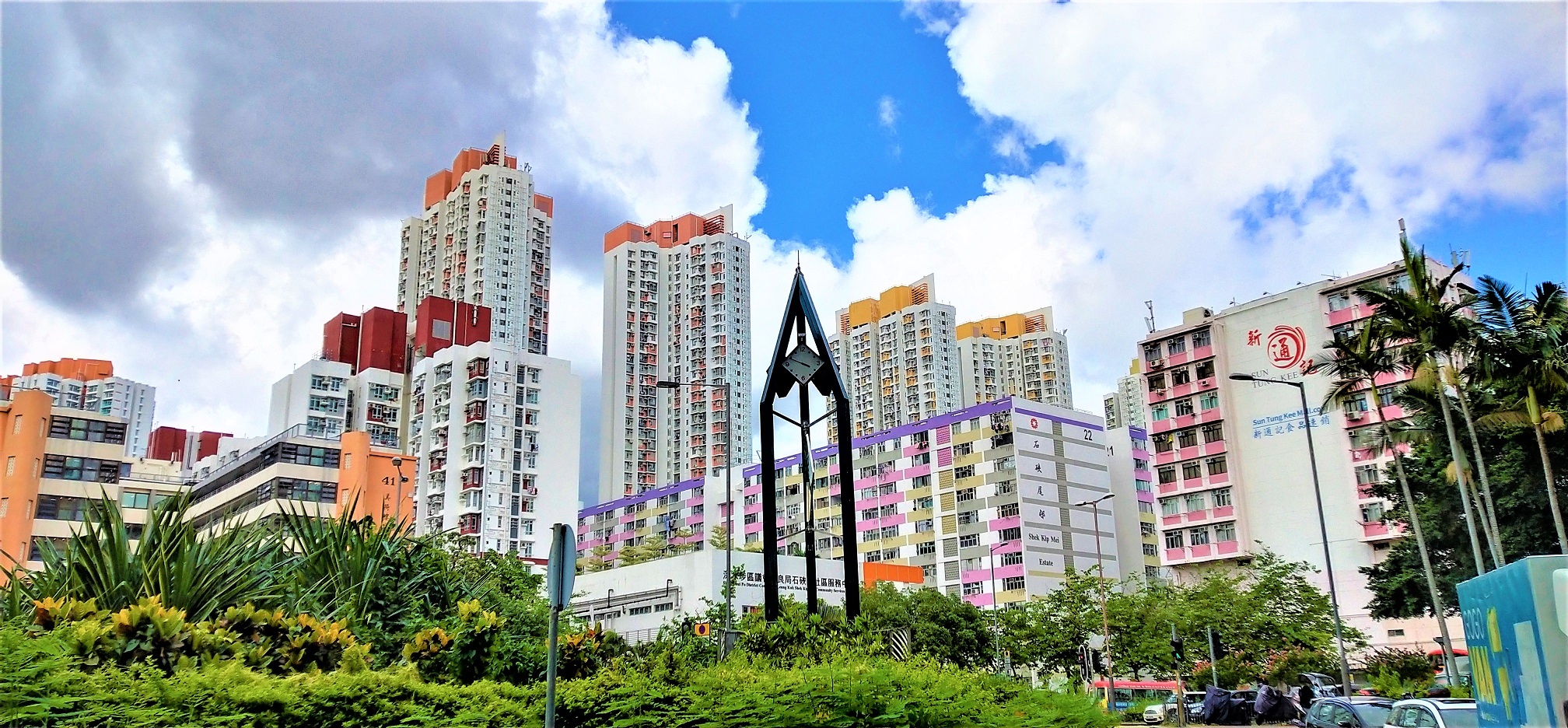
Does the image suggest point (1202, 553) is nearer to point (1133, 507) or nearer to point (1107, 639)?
point (1107, 639)

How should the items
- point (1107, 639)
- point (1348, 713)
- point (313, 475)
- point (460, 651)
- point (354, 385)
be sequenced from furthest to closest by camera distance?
point (354, 385) < point (313, 475) < point (1107, 639) < point (1348, 713) < point (460, 651)

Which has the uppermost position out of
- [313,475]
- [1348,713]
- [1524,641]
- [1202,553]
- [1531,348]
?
[313,475]

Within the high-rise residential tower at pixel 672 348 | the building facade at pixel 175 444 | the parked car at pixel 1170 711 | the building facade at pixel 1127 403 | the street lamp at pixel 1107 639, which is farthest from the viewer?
the building facade at pixel 1127 403

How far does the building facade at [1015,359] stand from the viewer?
14638 cm

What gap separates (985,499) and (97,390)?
12616cm

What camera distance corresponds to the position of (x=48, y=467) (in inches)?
2154

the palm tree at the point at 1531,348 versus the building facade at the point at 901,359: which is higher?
the building facade at the point at 901,359

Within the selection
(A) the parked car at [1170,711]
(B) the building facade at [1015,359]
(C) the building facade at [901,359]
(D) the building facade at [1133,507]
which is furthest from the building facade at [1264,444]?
(B) the building facade at [1015,359]

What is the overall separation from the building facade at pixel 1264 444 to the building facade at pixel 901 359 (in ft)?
213

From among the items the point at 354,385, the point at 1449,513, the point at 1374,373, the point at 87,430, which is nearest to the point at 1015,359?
the point at 354,385

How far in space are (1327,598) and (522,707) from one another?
51.7 meters

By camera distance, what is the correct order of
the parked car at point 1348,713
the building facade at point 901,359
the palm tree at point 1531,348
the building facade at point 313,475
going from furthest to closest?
the building facade at point 901,359 → the building facade at point 313,475 → the palm tree at point 1531,348 → the parked car at point 1348,713

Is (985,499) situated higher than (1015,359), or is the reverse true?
(1015,359)

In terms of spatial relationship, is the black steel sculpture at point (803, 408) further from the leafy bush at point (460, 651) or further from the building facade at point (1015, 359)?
the building facade at point (1015, 359)
